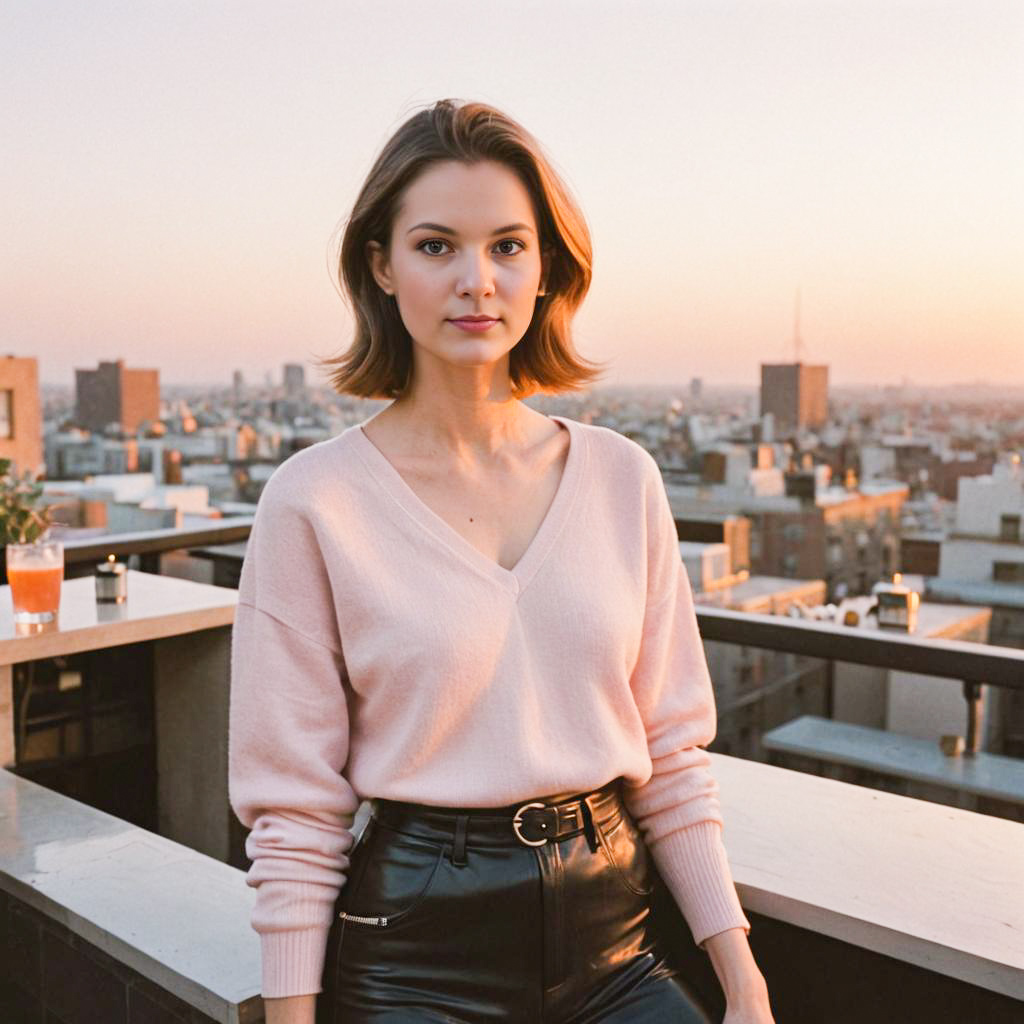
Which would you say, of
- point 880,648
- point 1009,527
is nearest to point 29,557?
point 880,648

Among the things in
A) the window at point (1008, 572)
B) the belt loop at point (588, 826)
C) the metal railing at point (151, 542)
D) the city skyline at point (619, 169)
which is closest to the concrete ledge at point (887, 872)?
the belt loop at point (588, 826)

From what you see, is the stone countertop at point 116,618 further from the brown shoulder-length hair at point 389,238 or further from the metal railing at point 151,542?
the brown shoulder-length hair at point 389,238

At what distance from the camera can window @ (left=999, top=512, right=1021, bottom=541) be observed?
12555mm

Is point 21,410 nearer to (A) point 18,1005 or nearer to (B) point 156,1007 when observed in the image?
(A) point 18,1005

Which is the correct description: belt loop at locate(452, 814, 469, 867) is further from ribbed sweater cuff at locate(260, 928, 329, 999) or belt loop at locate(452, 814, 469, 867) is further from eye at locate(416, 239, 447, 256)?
eye at locate(416, 239, 447, 256)

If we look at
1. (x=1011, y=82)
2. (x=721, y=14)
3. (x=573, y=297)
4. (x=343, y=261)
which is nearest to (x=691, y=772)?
(x=573, y=297)

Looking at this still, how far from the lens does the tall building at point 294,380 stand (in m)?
10.7

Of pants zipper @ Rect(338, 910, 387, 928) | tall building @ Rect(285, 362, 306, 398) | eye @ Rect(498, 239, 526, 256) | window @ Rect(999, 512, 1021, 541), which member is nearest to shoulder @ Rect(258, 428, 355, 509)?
eye @ Rect(498, 239, 526, 256)

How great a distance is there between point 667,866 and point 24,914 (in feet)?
2.84

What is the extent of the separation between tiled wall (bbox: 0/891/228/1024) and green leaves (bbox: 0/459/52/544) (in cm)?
79

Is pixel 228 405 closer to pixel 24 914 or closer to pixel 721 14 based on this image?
pixel 721 14

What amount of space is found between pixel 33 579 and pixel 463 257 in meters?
1.25

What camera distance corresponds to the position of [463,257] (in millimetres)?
971

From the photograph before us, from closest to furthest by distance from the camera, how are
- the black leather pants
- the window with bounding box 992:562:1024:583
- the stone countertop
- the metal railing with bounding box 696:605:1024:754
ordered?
the black leather pants < the stone countertop < the metal railing with bounding box 696:605:1024:754 < the window with bounding box 992:562:1024:583
